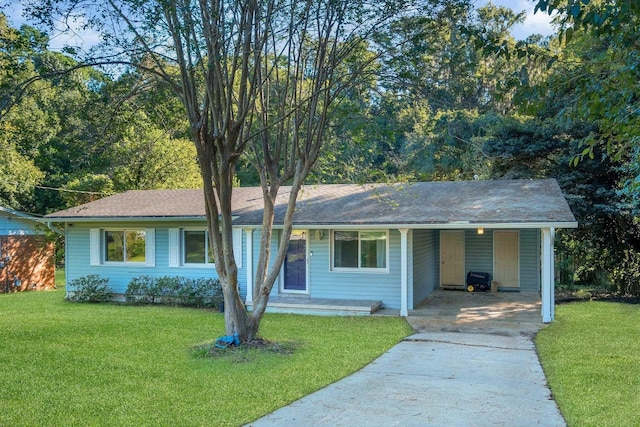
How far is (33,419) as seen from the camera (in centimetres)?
527

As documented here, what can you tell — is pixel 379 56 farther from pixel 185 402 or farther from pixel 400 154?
pixel 400 154

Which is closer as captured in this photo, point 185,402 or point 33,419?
point 33,419

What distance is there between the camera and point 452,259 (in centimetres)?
1662

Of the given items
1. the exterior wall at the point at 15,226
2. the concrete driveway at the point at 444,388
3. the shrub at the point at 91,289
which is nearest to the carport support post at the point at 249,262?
the shrub at the point at 91,289

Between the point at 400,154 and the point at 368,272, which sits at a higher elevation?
the point at 400,154

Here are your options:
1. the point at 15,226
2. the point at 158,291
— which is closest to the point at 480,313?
the point at 158,291

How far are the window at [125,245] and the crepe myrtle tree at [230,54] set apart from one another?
7.15 metres

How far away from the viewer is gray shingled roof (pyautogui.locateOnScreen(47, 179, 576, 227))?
452 inches

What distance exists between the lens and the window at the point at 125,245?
15430 mm

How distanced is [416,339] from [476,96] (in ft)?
63.8

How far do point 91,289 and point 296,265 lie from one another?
5.86 metres

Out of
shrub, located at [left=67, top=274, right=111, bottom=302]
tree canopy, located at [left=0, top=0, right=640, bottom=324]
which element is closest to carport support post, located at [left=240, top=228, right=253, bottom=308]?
tree canopy, located at [left=0, top=0, right=640, bottom=324]

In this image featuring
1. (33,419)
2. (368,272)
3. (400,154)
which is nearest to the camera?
(33,419)

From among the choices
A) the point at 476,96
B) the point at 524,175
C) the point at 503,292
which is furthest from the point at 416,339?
the point at 476,96
